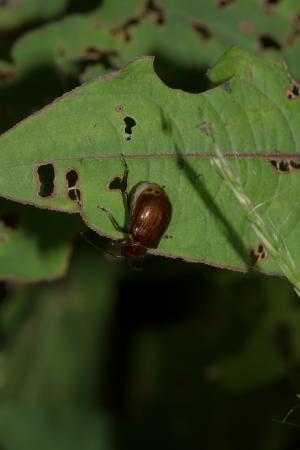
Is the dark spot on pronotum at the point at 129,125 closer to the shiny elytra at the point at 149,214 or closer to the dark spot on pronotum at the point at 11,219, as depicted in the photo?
the shiny elytra at the point at 149,214

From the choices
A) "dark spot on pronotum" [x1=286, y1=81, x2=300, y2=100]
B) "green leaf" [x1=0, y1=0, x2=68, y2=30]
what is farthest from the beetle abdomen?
"green leaf" [x1=0, y1=0, x2=68, y2=30]

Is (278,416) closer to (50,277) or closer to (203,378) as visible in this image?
(203,378)

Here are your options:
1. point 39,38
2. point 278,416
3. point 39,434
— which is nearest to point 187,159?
point 39,38

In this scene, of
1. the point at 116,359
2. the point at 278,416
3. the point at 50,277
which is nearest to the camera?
the point at 50,277

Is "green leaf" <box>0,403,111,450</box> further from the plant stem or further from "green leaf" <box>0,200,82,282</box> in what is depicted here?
the plant stem

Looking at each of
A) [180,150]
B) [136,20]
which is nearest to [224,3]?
[136,20]

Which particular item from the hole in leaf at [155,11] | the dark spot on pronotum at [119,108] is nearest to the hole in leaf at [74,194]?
the dark spot on pronotum at [119,108]
